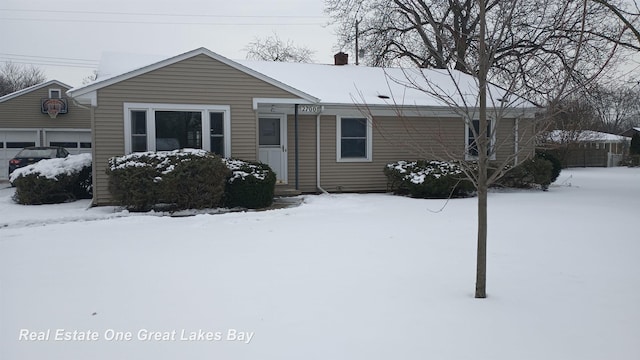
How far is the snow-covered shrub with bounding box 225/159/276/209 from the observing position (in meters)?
11.3

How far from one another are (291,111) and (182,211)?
15.4 ft

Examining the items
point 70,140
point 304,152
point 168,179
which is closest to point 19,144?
point 70,140

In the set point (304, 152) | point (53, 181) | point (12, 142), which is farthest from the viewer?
point (12, 142)

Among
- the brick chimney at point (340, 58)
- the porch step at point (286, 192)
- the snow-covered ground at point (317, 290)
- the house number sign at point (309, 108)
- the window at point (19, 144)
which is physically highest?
the brick chimney at point (340, 58)

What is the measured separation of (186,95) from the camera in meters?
12.1

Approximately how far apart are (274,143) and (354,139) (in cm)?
249

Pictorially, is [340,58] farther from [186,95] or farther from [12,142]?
[12,142]

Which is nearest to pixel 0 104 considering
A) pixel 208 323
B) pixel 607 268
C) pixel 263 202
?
pixel 263 202

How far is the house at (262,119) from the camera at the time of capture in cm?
1160

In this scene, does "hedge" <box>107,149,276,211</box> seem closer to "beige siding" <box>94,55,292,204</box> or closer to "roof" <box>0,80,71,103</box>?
"beige siding" <box>94,55,292,204</box>

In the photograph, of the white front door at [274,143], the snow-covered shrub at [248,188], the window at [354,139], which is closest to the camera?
the snow-covered shrub at [248,188]

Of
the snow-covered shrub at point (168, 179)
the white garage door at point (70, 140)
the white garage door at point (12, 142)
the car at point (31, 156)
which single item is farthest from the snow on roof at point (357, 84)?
the white garage door at point (12, 142)

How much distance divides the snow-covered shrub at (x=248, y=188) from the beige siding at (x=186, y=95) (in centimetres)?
121

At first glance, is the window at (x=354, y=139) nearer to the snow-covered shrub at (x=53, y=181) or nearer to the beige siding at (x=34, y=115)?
the snow-covered shrub at (x=53, y=181)
